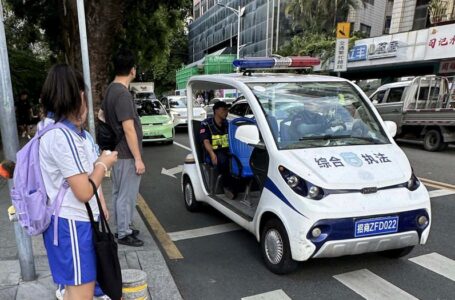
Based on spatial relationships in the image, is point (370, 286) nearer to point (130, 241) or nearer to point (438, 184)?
point (130, 241)

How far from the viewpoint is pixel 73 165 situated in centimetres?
186

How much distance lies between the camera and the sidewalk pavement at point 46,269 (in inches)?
119

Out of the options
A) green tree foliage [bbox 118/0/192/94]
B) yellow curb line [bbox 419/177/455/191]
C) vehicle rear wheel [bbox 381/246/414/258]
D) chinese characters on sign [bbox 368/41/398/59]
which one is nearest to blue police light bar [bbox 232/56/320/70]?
vehicle rear wheel [bbox 381/246/414/258]

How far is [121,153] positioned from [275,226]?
162 centimetres

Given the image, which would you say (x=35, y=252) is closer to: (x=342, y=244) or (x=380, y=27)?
(x=342, y=244)

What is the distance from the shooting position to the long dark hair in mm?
1898

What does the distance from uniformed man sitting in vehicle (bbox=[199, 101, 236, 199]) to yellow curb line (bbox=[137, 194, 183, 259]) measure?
909mm

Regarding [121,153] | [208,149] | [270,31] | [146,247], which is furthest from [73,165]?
[270,31]

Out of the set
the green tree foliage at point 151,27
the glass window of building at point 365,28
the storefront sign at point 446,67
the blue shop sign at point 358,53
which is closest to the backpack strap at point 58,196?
the green tree foliage at point 151,27

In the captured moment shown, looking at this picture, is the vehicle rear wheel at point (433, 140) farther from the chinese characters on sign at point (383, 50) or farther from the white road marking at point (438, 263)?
the chinese characters on sign at point (383, 50)

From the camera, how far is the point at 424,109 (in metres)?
11.3

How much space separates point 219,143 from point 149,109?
27.7ft

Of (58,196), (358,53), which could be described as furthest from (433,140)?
(358,53)

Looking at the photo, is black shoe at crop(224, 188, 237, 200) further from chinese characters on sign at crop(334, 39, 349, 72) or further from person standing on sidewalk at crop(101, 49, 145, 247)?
chinese characters on sign at crop(334, 39, 349, 72)
